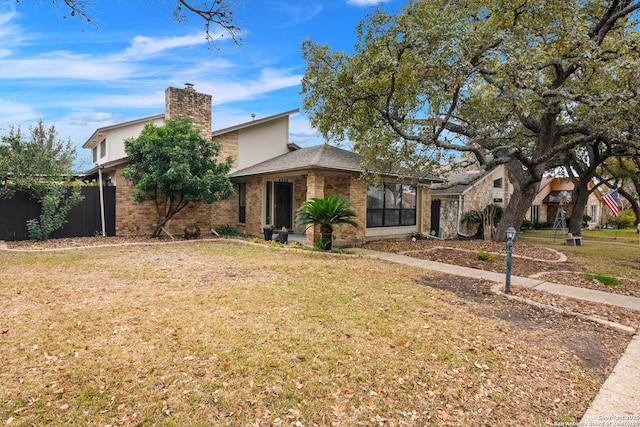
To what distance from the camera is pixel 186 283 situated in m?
6.37

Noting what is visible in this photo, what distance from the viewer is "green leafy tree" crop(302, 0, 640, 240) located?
791cm

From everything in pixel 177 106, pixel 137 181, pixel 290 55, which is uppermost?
pixel 290 55

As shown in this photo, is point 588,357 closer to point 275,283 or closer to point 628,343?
point 628,343

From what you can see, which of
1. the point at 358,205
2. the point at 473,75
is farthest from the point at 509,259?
the point at 358,205

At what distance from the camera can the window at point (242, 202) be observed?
15953 millimetres

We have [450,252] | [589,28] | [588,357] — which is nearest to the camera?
[588,357]

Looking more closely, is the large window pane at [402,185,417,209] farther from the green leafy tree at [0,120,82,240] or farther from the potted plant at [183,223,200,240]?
the green leafy tree at [0,120,82,240]

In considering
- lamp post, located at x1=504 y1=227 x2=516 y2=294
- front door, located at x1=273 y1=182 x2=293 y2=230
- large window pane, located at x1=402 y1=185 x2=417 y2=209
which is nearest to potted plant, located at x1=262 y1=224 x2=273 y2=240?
front door, located at x1=273 y1=182 x2=293 y2=230

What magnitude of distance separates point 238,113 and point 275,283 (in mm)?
13330

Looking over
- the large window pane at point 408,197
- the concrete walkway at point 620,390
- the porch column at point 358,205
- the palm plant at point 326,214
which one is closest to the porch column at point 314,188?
the palm plant at point 326,214

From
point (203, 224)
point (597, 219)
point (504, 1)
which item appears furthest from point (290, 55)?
point (597, 219)

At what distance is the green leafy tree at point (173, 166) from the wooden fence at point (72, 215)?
1554 millimetres

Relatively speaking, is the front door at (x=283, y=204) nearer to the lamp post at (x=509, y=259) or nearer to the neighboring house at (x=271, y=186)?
the neighboring house at (x=271, y=186)

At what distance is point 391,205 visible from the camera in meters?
14.6
